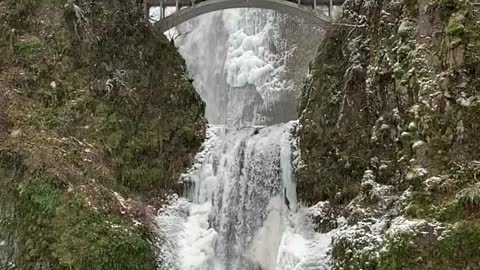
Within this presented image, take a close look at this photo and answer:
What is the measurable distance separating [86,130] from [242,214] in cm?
471

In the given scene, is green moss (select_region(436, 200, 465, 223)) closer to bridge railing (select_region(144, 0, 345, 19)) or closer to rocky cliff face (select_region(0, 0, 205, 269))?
rocky cliff face (select_region(0, 0, 205, 269))

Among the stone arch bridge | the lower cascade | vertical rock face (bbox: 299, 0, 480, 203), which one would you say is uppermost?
the stone arch bridge

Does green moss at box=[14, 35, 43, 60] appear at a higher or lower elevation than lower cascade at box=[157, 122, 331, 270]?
higher

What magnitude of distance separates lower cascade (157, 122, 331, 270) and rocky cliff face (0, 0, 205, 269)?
2.59 feet

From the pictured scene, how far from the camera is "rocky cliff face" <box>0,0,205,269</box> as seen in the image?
42.1 feet

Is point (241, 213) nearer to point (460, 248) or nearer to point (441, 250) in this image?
point (441, 250)

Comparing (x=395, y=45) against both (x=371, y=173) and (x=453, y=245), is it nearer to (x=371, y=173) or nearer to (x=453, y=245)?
(x=371, y=173)

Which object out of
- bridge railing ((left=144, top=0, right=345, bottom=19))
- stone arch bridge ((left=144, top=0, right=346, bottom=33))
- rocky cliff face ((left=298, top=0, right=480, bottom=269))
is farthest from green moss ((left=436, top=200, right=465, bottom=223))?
bridge railing ((left=144, top=0, right=345, bottom=19))

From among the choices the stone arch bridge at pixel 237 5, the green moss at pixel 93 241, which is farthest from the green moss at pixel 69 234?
the stone arch bridge at pixel 237 5

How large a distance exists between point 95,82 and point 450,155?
9910 millimetres

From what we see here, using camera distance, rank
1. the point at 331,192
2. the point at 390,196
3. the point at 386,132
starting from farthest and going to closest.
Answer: the point at 331,192, the point at 386,132, the point at 390,196

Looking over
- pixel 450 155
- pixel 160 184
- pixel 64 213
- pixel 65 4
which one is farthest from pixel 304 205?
pixel 65 4

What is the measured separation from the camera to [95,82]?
17.0 meters

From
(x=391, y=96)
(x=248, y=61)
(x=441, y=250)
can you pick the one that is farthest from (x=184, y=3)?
(x=441, y=250)
